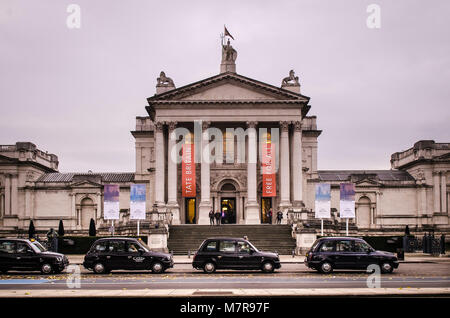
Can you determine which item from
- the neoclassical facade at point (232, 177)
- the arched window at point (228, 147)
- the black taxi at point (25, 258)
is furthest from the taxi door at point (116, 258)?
the arched window at point (228, 147)

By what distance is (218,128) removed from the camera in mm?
59844

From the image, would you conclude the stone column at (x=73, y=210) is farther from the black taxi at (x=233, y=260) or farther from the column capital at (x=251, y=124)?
the black taxi at (x=233, y=260)

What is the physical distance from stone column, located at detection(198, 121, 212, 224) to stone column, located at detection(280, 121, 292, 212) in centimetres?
716

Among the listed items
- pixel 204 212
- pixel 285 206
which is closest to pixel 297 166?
pixel 285 206

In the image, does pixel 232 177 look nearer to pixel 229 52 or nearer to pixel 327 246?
pixel 229 52

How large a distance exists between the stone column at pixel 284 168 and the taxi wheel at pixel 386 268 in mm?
28329

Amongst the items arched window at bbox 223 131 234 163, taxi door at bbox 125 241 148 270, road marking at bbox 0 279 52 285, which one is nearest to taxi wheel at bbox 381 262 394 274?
taxi door at bbox 125 241 148 270

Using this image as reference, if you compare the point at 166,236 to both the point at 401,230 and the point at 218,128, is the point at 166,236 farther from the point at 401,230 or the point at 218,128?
the point at 401,230

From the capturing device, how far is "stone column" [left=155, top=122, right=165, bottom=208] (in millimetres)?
56281

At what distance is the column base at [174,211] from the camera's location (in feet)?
180

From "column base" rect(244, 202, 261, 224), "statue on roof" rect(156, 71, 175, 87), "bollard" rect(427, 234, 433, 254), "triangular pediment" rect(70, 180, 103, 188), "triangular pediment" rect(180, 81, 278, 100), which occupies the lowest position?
"bollard" rect(427, 234, 433, 254)

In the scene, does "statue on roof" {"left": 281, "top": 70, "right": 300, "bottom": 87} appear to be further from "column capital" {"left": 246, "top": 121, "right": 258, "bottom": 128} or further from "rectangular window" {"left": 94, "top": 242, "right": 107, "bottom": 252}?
"rectangular window" {"left": 94, "top": 242, "right": 107, "bottom": 252}
